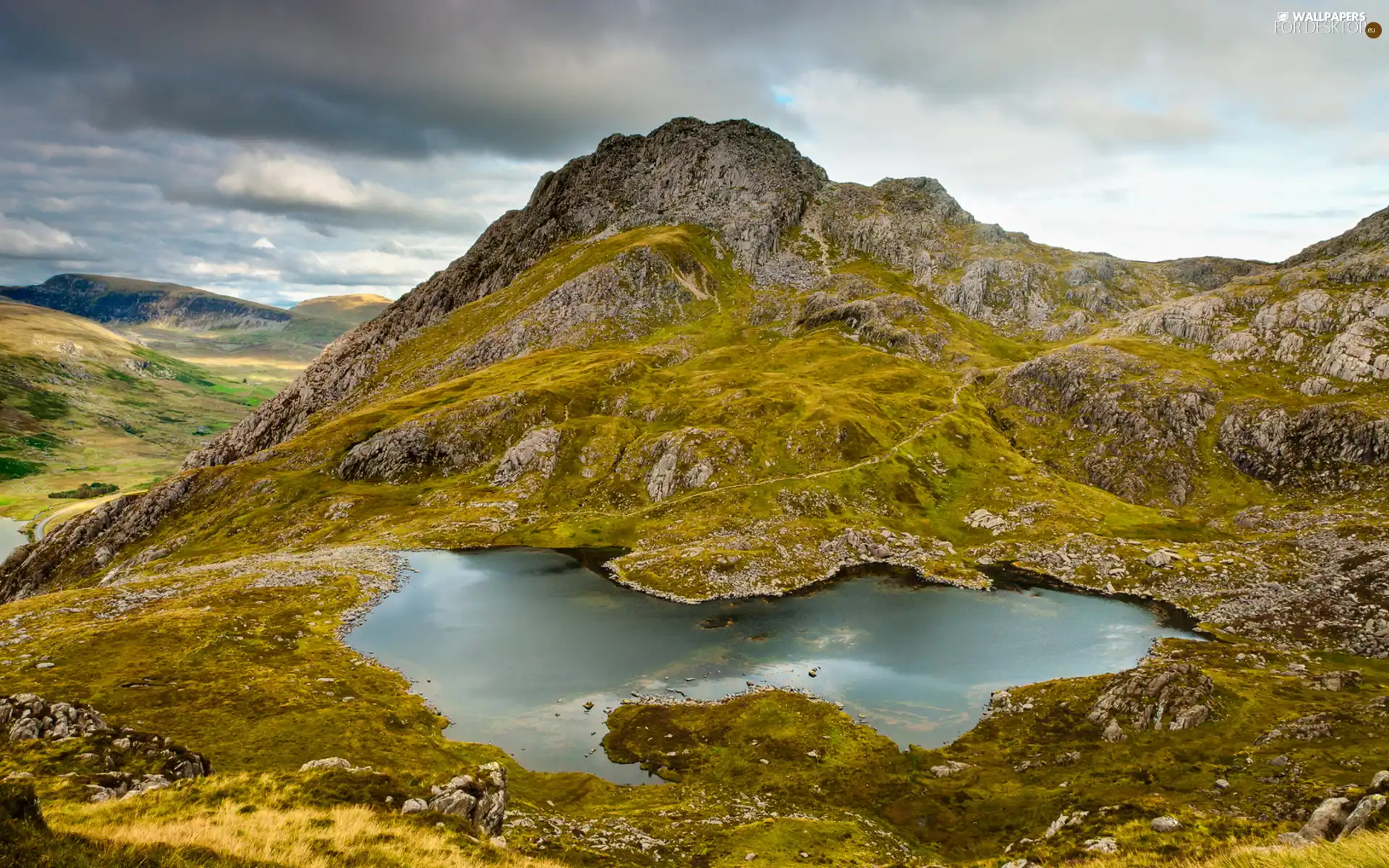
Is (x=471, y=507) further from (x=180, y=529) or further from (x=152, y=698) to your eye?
(x=152, y=698)

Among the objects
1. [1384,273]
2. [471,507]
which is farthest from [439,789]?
[1384,273]

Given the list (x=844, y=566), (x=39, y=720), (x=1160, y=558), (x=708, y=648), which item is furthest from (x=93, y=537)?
(x=1160, y=558)

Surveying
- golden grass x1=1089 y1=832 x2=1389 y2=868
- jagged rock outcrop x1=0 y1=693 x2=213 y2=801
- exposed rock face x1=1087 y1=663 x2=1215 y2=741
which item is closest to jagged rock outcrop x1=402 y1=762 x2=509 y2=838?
jagged rock outcrop x1=0 y1=693 x2=213 y2=801

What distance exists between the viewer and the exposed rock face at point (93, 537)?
13638cm

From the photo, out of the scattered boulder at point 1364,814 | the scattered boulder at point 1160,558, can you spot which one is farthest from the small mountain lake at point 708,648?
the scattered boulder at point 1364,814

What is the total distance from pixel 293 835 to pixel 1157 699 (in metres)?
70.9

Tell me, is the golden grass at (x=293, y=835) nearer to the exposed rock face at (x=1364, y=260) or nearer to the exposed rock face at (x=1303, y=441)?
the exposed rock face at (x=1303, y=441)

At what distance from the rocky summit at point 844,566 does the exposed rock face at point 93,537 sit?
2.39 feet

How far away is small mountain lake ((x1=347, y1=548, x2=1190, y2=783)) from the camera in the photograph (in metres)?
65.1

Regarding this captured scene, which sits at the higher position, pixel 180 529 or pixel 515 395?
pixel 515 395

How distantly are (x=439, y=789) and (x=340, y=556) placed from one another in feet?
325

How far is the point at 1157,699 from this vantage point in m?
60.0

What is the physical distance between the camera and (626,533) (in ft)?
429

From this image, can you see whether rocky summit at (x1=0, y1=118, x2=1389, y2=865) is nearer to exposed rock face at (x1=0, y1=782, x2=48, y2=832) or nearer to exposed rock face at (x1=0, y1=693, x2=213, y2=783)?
exposed rock face at (x1=0, y1=693, x2=213, y2=783)
